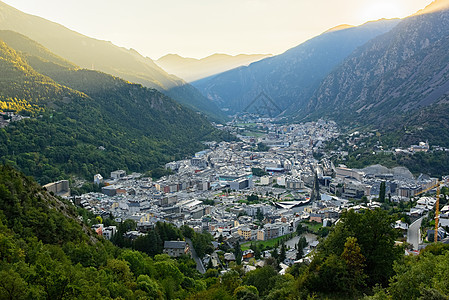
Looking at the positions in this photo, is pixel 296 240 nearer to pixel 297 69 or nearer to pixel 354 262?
pixel 354 262

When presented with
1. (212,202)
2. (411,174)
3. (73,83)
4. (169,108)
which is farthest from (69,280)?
(169,108)

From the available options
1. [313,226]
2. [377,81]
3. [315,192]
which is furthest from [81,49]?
[313,226]

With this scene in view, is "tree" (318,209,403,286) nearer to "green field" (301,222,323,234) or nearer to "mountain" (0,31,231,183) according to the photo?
"green field" (301,222,323,234)

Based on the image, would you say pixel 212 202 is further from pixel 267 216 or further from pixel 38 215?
pixel 38 215

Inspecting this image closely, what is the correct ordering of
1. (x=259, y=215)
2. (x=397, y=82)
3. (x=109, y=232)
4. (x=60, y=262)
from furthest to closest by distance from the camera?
(x=397, y=82) → (x=259, y=215) → (x=109, y=232) → (x=60, y=262)

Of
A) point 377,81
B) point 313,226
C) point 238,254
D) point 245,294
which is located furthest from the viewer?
point 377,81

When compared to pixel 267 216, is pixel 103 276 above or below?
above
